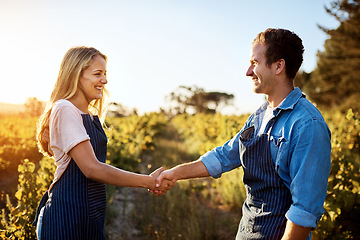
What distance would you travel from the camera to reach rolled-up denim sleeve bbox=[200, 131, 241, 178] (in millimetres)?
2264

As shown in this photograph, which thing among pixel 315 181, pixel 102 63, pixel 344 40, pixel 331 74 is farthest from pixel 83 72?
pixel 331 74

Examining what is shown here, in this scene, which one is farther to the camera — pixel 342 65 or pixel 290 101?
pixel 342 65

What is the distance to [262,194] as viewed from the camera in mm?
1779

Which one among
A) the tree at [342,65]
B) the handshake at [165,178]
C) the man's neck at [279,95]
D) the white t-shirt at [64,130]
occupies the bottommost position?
the handshake at [165,178]

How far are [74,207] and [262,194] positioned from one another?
115 centimetres

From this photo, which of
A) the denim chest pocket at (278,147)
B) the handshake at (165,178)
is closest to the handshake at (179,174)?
the handshake at (165,178)

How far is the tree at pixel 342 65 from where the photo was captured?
24.8 m

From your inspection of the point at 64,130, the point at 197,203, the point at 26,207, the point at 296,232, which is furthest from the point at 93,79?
the point at 197,203

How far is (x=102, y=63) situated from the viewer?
210 cm

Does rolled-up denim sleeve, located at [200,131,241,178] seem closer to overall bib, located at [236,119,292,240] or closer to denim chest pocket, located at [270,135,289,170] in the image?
overall bib, located at [236,119,292,240]

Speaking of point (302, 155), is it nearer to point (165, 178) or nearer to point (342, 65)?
point (165, 178)

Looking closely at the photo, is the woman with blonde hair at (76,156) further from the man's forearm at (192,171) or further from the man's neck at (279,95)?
the man's neck at (279,95)

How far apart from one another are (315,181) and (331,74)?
3816 cm

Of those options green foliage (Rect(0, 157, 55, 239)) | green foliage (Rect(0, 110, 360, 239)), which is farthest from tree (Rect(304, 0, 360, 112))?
green foliage (Rect(0, 157, 55, 239))
